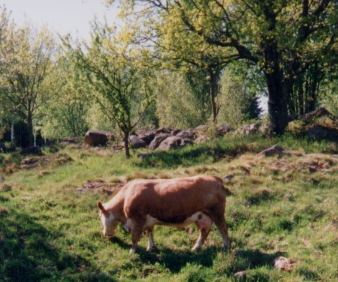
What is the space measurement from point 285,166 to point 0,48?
3266cm

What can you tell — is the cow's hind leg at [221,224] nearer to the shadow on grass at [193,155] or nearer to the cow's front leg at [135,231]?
the cow's front leg at [135,231]

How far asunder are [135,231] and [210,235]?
2.05m

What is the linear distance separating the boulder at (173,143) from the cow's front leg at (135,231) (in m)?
14.8

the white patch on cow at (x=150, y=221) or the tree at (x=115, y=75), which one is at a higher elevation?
the tree at (x=115, y=75)

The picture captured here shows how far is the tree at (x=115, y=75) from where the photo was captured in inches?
1089

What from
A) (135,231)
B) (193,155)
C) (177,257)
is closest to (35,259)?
(135,231)

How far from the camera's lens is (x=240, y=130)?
29953mm

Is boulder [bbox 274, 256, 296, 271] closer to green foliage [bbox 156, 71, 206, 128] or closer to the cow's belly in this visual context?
the cow's belly

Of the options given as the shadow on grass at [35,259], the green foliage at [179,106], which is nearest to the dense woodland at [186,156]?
the shadow on grass at [35,259]

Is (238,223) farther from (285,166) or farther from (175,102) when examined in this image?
(175,102)

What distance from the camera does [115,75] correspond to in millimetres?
27891

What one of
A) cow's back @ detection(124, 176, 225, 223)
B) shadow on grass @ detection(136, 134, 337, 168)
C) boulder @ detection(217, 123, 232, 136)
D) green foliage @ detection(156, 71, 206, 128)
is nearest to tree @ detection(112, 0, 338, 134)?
shadow on grass @ detection(136, 134, 337, 168)

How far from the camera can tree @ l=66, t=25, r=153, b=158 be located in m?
27.7

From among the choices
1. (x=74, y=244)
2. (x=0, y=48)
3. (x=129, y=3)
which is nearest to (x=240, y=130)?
(x=129, y=3)
